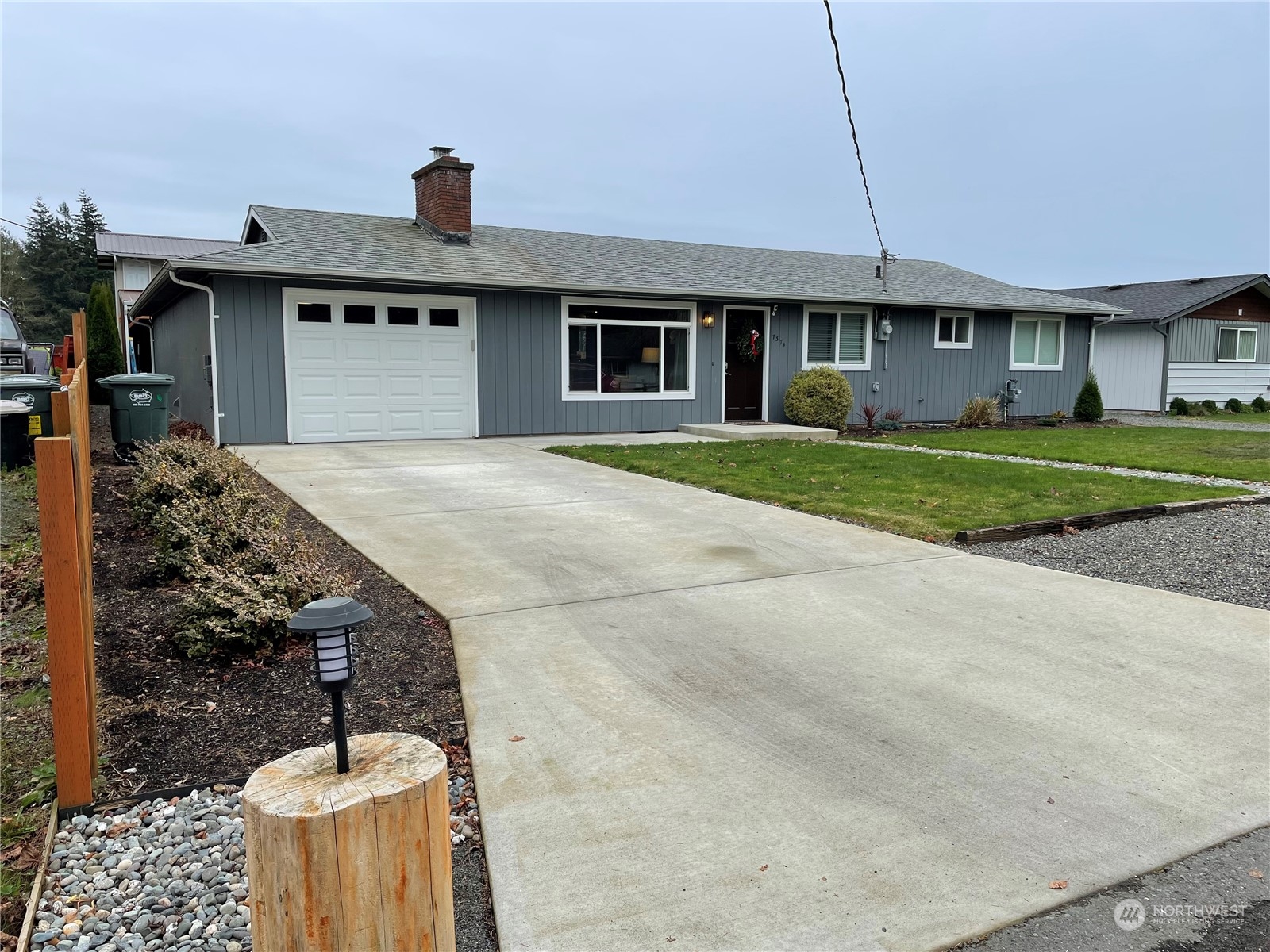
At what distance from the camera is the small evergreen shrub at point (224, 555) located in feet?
12.5

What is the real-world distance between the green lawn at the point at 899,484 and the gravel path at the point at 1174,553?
40 cm

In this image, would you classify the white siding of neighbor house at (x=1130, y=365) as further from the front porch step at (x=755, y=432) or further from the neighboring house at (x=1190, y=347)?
the front porch step at (x=755, y=432)

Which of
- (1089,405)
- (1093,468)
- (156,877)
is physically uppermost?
(1089,405)

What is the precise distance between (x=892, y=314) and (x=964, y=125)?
21.3 ft

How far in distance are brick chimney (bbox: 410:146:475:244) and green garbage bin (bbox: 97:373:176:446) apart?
6257mm

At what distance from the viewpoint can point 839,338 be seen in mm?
16906

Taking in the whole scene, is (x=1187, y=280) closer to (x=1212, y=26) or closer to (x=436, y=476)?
(x=1212, y=26)

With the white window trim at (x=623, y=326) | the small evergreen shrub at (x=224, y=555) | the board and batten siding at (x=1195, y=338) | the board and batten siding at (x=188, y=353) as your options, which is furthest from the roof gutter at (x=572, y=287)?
the board and batten siding at (x=1195, y=338)

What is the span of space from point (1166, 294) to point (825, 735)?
90.8ft

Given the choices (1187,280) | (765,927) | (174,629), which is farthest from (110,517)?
(1187,280)

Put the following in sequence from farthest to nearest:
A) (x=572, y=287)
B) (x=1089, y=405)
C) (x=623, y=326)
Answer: (x=1089, y=405), (x=623, y=326), (x=572, y=287)

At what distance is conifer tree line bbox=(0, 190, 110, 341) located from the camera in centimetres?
4694

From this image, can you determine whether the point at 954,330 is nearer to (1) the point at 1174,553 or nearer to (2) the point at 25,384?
(1) the point at 1174,553

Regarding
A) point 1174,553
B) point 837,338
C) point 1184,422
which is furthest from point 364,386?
point 1184,422
